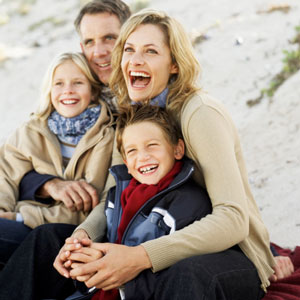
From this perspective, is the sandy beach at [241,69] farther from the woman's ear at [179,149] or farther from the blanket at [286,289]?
the woman's ear at [179,149]

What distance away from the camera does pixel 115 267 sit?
233 centimetres

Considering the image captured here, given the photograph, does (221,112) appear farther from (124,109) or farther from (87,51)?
(87,51)

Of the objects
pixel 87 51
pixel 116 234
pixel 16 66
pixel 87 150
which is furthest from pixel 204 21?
pixel 116 234

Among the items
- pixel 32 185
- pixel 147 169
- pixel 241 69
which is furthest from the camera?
pixel 241 69

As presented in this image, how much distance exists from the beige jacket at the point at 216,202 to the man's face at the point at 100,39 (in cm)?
124

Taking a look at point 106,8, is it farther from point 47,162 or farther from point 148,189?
point 148,189

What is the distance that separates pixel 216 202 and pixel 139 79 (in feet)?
3.36

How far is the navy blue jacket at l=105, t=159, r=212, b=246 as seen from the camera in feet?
8.39

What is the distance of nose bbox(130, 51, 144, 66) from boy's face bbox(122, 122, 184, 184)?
0.38 metres

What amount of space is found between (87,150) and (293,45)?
532 centimetres

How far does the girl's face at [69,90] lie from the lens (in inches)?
141

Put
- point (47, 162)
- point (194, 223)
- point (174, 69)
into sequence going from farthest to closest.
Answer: point (47, 162)
point (174, 69)
point (194, 223)

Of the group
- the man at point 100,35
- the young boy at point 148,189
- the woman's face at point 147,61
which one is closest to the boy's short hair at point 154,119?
the young boy at point 148,189

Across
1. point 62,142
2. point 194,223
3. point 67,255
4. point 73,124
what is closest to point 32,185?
point 62,142
